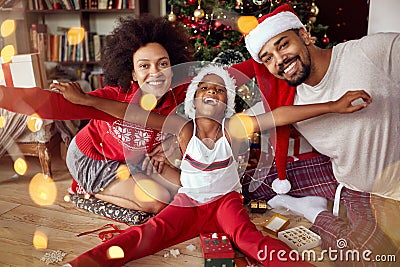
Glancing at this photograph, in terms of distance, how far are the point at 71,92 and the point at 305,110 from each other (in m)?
0.78

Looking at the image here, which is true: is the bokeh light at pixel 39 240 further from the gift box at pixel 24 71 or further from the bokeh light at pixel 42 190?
the gift box at pixel 24 71

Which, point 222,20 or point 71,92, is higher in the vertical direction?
point 222,20

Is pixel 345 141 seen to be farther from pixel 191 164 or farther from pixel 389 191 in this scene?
pixel 191 164

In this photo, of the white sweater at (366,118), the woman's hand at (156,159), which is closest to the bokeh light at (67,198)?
the woman's hand at (156,159)

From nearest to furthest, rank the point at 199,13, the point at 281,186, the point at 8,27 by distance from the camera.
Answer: the point at 281,186
the point at 199,13
the point at 8,27

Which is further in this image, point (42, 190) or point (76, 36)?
point (76, 36)

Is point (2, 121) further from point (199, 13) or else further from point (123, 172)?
point (199, 13)

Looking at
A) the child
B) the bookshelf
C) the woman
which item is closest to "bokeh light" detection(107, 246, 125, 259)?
the child

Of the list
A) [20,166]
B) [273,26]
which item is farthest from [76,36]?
[273,26]

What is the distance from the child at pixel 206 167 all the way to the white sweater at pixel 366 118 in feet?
0.25

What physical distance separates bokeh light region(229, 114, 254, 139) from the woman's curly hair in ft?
1.09

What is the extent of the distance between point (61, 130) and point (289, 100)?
1396 millimetres

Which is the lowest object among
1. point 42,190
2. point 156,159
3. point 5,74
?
point 42,190

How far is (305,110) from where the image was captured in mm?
1395
